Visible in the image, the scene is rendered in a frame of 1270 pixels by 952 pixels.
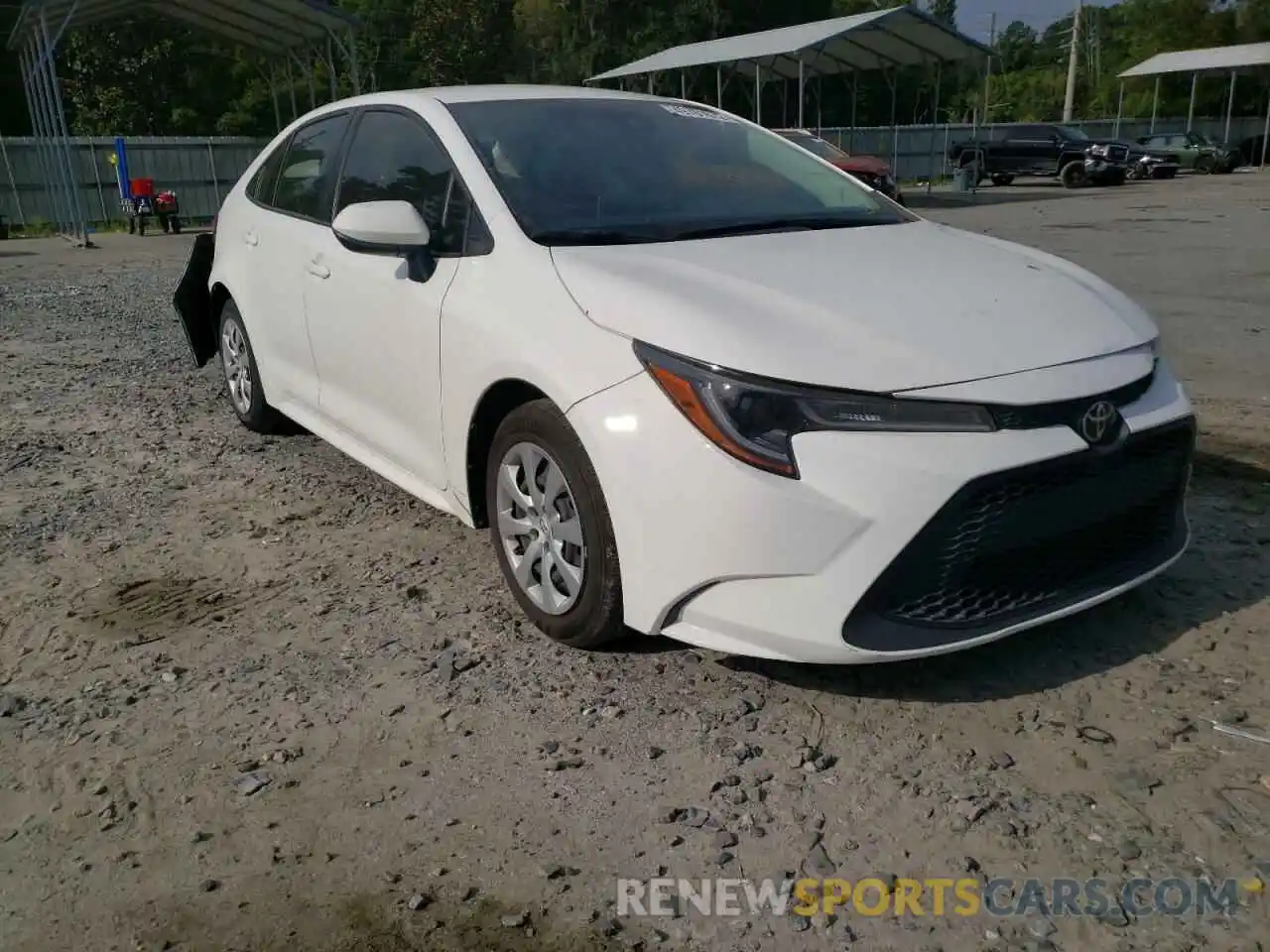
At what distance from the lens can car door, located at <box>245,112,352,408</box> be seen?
4.49 metres

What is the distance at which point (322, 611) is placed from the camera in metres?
3.57

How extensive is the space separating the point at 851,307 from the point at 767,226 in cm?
86

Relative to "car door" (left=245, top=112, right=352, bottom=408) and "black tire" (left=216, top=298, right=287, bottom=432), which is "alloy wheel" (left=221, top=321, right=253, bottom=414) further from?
"car door" (left=245, top=112, right=352, bottom=408)

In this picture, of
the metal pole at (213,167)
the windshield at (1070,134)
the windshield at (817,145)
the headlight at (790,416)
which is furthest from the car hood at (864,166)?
the headlight at (790,416)

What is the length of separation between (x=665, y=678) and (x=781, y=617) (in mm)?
539

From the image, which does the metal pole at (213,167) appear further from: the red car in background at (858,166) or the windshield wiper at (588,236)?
the windshield wiper at (588,236)

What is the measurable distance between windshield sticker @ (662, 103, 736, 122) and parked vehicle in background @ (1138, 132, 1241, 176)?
35780 mm

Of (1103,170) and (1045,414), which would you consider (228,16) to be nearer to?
(1045,414)

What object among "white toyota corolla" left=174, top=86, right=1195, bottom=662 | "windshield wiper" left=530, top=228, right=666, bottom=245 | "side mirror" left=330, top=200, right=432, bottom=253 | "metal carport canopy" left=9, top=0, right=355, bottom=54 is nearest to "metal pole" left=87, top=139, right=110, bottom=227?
"metal carport canopy" left=9, top=0, right=355, bottom=54

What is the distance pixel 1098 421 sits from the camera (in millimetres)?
2740

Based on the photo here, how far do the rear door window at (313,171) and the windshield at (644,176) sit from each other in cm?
83

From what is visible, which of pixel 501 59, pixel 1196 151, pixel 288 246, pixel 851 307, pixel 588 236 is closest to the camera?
pixel 851 307

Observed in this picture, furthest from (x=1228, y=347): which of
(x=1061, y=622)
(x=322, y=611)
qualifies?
(x=322, y=611)

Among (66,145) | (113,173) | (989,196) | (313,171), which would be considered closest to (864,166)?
(989,196)
